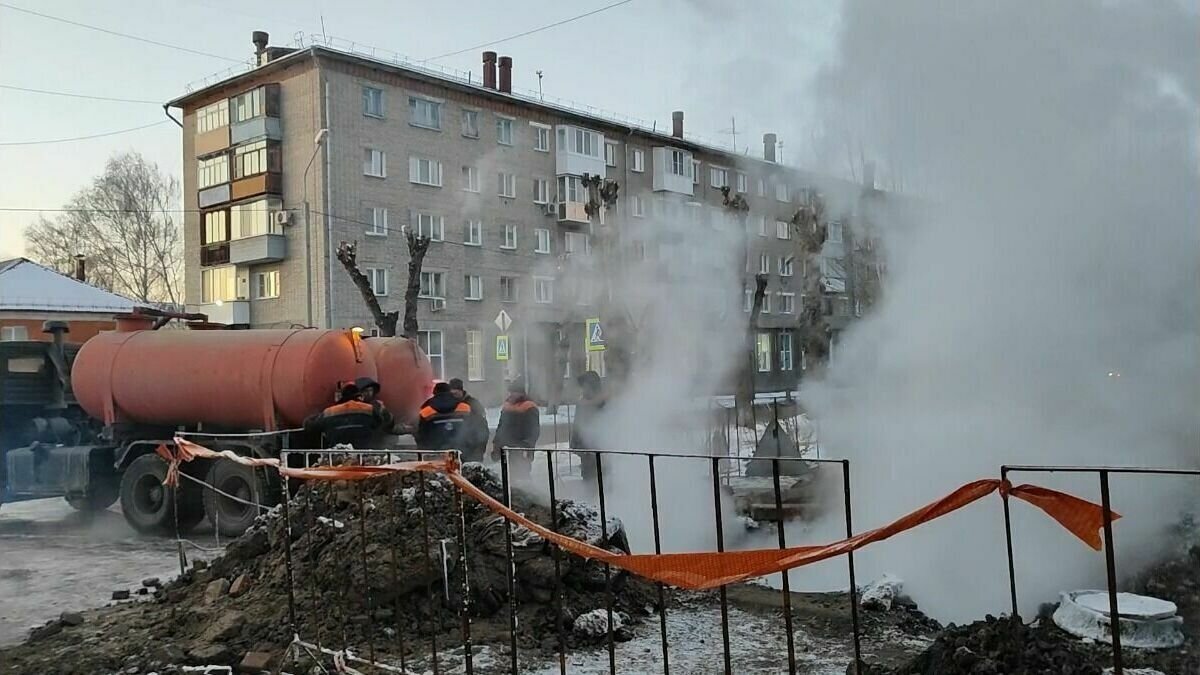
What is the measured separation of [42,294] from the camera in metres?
13.4

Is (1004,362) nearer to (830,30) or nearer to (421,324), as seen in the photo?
(830,30)

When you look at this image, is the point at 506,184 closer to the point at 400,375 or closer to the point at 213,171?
the point at 213,171

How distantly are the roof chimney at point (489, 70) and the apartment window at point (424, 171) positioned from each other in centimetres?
151

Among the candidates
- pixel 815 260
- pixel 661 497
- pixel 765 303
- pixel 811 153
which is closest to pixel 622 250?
pixel 765 303

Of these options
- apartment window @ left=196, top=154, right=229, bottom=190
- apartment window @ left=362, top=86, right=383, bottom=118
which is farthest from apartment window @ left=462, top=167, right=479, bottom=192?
apartment window @ left=196, top=154, right=229, bottom=190

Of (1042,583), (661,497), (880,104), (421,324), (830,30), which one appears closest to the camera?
(1042,583)

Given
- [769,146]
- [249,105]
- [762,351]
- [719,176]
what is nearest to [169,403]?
[249,105]

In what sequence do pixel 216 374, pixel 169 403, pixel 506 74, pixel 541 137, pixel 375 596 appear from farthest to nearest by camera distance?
1. pixel 541 137
2. pixel 506 74
3. pixel 169 403
4. pixel 216 374
5. pixel 375 596

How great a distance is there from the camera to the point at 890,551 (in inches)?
234

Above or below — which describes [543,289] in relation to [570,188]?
below

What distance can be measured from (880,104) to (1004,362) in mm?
2257

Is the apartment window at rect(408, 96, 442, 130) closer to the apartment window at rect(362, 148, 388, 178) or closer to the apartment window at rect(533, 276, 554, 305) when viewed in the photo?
the apartment window at rect(362, 148, 388, 178)

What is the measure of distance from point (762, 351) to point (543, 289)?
4.00m

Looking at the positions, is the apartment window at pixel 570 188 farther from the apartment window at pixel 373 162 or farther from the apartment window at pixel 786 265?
the apartment window at pixel 786 265
